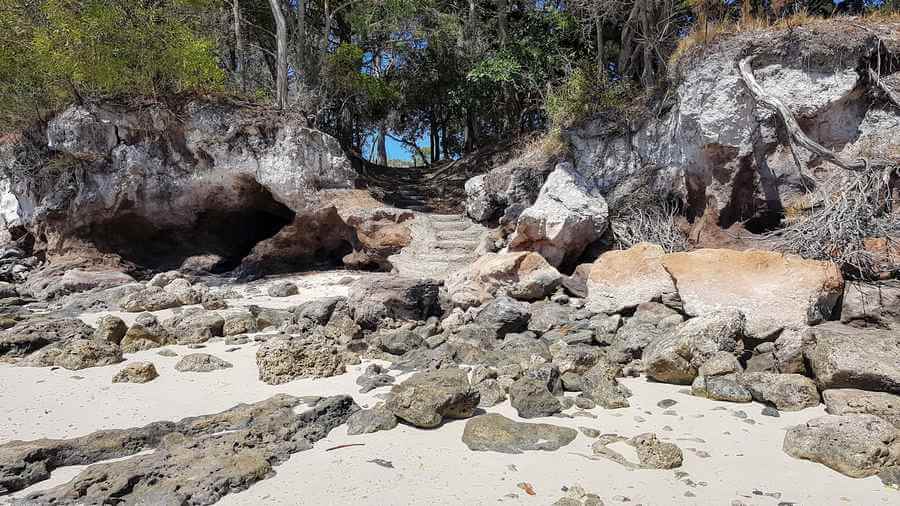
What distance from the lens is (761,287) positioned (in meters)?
5.05

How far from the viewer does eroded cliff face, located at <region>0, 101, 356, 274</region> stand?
10172 mm

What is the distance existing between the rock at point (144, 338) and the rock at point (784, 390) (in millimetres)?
5600

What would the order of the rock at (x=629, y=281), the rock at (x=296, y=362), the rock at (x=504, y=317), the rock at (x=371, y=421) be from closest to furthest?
the rock at (x=371, y=421)
the rock at (x=296, y=362)
the rock at (x=504, y=317)
the rock at (x=629, y=281)

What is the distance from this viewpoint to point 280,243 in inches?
422

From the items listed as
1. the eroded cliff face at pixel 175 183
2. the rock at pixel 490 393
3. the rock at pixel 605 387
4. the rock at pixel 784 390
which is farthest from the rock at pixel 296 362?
the eroded cliff face at pixel 175 183

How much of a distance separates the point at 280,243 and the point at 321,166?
186 centimetres

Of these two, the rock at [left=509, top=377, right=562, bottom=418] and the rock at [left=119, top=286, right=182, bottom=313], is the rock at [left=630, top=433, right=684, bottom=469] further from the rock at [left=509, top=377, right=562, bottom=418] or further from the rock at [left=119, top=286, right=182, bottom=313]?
the rock at [left=119, top=286, right=182, bottom=313]

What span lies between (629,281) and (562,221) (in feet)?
7.02

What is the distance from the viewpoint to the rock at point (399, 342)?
17.0 feet

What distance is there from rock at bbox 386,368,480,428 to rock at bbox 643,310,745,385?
1620 millimetres

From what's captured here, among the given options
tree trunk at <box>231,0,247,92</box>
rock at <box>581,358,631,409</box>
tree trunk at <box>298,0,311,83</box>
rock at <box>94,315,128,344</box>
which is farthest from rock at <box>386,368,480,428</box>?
tree trunk at <box>231,0,247,92</box>

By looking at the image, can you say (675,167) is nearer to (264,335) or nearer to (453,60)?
(264,335)

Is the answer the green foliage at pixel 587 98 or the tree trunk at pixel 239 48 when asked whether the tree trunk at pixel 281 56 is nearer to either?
the tree trunk at pixel 239 48

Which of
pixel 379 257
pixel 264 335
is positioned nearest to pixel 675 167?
pixel 379 257
